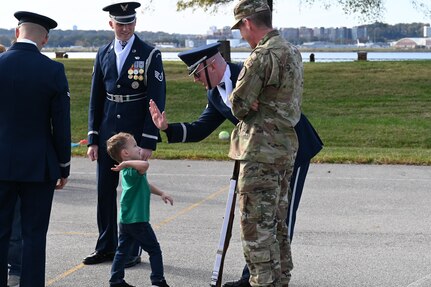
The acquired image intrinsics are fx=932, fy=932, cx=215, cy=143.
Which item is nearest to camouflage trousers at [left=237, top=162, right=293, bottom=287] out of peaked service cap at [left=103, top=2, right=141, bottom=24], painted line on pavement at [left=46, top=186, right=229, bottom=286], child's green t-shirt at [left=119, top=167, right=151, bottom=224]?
child's green t-shirt at [left=119, top=167, right=151, bottom=224]

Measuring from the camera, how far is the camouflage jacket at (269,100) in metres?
5.82

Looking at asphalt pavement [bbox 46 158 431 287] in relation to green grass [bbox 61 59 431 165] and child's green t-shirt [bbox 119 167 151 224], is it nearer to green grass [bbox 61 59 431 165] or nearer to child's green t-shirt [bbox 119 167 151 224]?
child's green t-shirt [bbox 119 167 151 224]

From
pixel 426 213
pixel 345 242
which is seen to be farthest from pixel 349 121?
pixel 345 242

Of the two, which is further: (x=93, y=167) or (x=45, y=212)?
(x=93, y=167)

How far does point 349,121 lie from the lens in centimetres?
2406

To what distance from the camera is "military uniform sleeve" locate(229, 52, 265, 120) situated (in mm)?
5809

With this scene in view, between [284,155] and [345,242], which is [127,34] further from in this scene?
[345,242]

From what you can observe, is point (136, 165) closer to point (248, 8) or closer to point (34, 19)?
point (34, 19)

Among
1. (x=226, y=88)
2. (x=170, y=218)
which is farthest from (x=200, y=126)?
(x=170, y=218)

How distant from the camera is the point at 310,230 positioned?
922 centimetres

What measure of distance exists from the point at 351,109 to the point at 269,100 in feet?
70.6

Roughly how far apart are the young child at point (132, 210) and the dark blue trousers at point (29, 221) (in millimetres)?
657

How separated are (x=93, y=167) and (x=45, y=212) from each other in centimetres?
809

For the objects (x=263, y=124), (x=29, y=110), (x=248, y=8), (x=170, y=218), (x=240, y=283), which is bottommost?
(x=170, y=218)
